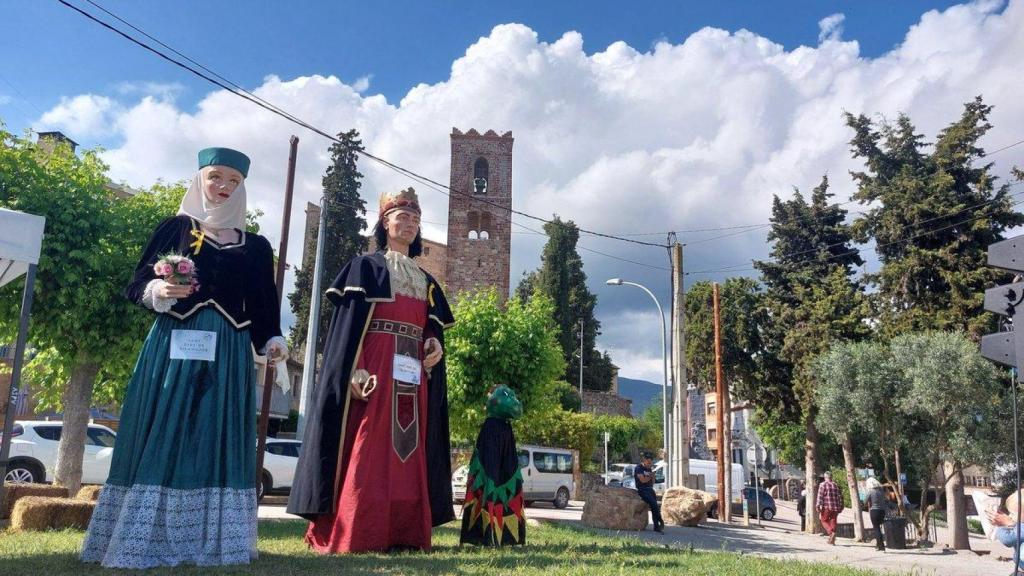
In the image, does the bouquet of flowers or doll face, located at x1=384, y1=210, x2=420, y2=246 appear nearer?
the bouquet of flowers

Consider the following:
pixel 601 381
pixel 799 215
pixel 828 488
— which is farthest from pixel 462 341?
pixel 601 381

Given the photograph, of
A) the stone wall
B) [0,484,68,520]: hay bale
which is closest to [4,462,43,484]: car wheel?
[0,484,68,520]: hay bale

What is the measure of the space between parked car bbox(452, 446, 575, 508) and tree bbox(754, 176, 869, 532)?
313 inches

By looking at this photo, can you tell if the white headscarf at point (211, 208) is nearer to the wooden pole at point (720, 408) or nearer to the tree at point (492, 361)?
the tree at point (492, 361)

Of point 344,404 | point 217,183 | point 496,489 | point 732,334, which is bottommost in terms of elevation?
point 496,489

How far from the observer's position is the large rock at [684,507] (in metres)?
19.4

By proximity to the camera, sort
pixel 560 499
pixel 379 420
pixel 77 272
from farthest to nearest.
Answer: pixel 560 499
pixel 77 272
pixel 379 420

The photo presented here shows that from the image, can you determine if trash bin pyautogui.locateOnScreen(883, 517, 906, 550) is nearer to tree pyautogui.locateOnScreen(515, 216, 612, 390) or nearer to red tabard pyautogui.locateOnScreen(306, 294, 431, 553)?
red tabard pyautogui.locateOnScreen(306, 294, 431, 553)

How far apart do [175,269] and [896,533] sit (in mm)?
16060

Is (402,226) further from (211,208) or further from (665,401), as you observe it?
(665,401)

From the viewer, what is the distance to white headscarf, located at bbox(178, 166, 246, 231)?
571 centimetres

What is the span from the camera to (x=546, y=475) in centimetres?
2595

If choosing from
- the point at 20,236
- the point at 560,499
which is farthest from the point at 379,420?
the point at 560,499

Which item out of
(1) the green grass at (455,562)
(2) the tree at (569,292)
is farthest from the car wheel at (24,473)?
(2) the tree at (569,292)
